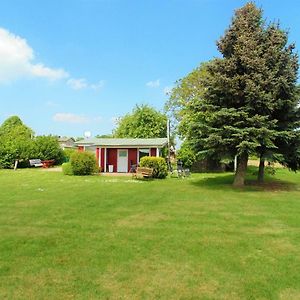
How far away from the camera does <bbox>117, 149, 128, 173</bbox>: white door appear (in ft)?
94.3

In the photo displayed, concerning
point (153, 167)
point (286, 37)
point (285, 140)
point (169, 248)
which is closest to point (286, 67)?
point (286, 37)

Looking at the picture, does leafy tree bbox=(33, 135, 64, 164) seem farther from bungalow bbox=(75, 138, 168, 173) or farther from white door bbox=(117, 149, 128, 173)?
white door bbox=(117, 149, 128, 173)

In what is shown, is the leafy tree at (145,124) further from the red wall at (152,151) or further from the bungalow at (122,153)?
the red wall at (152,151)

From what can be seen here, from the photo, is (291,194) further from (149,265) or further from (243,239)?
(149,265)

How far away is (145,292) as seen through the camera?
432 centimetres

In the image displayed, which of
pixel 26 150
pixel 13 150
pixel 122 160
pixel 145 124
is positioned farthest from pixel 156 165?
pixel 145 124

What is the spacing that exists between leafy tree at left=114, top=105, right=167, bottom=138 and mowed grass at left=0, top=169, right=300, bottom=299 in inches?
1571

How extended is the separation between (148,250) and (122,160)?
2305cm

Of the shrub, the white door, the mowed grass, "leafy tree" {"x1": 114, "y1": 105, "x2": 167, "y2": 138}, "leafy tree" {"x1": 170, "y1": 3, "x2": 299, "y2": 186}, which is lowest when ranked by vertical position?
the mowed grass

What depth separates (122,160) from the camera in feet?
94.7

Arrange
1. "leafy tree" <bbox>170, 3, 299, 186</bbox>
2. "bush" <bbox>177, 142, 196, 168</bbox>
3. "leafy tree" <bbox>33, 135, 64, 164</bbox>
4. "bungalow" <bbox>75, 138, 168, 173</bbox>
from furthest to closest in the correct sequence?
1. "leafy tree" <bbox>33, 135, 64, 164</bbox>
2. "bungalow" <bbox>75, 138, 168, 173</bbox>
3. "bush" <bbox>177, 142, 196, 168</bbox>
4. "leafy tree" <bbox>170, 3, 299, 186</bbox>

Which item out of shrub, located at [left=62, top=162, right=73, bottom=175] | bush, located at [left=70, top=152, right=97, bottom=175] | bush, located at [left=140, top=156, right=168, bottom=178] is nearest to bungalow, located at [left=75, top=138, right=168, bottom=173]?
bush, located at [left=70, top=152, right=97, bottom=175]

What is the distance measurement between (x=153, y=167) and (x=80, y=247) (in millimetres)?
14480

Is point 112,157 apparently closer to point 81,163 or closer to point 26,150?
point 81,163
